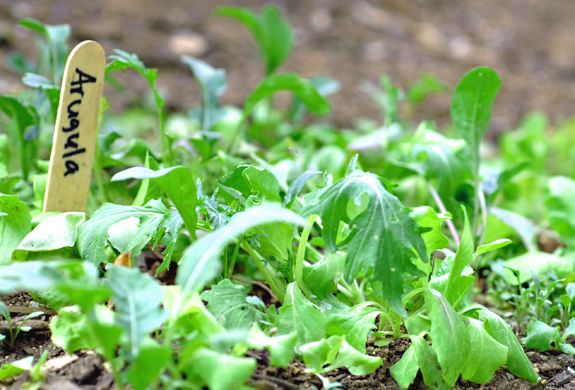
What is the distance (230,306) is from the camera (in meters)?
Result: 0.84

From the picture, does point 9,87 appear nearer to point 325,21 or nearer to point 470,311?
point 325,21

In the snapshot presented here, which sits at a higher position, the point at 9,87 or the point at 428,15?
the point at 428,15

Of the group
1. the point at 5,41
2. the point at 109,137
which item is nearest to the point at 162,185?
the point at 109,137

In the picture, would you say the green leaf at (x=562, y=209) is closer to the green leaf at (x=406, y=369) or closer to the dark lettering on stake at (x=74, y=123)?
the green leaf at (x=406, y=369)

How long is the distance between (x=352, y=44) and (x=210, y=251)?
273 cm

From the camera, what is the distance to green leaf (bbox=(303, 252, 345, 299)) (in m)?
0.94

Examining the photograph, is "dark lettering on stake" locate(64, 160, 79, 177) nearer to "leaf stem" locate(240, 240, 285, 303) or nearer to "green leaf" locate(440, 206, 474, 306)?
"leaf stem" locate(240, 240, 285, 303)

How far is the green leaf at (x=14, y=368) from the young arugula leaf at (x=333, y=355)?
43 centimetres

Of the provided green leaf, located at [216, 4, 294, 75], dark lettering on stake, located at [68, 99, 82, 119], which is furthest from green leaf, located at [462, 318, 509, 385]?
green leaf, located at [216, 4, 294, 75]

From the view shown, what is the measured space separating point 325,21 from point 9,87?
1956 mm

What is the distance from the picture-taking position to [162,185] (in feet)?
2.65

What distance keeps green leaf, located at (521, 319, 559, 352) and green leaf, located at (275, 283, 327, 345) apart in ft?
1.58

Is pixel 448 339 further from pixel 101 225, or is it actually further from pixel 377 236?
Answer: pixel 101 225

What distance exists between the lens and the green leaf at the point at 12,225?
0.96 m
